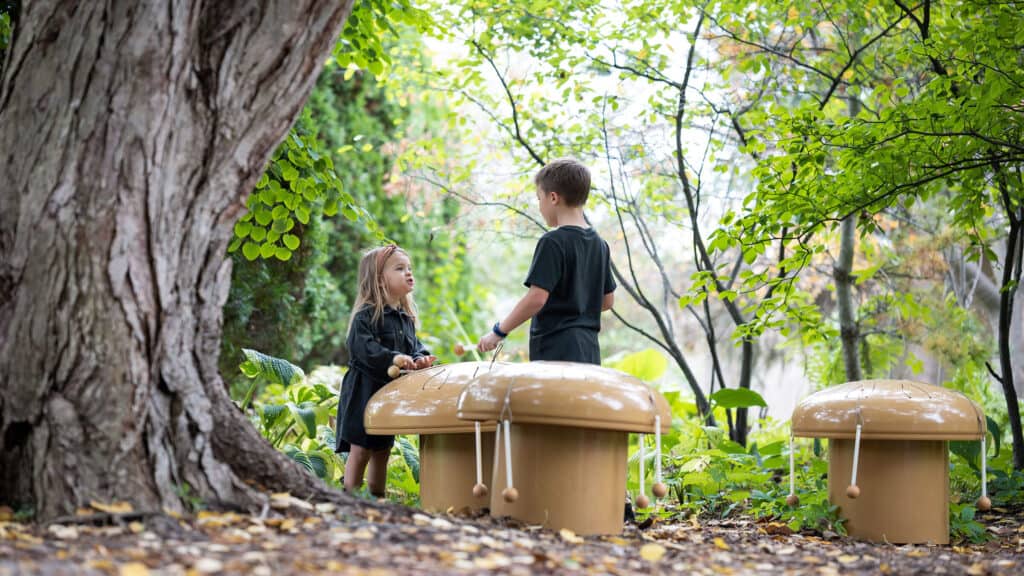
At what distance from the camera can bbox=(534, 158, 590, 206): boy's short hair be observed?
3.78 metres

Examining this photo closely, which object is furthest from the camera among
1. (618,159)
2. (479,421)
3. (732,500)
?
(618,159)

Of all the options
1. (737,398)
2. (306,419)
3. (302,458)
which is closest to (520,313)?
(302,458)

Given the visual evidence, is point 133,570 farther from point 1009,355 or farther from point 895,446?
point 1009,355

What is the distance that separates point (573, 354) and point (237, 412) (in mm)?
1415

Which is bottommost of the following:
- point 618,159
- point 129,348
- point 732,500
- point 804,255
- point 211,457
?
point 732,500

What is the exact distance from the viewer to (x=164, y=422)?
2523 mm

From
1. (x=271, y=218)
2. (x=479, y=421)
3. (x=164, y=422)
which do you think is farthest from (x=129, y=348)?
(x=271, y=218)

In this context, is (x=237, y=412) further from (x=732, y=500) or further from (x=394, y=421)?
(x=732, y=500)

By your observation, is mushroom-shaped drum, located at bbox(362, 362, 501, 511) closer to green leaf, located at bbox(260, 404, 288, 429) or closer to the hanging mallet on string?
the hanging mallet on string

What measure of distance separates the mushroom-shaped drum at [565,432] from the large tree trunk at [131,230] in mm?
693

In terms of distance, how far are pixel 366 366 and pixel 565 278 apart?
112cm

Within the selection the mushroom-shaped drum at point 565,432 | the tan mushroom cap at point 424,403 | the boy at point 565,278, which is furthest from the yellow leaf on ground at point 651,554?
the boy at point 565,278

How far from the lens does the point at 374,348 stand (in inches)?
166

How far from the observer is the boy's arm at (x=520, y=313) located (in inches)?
139
